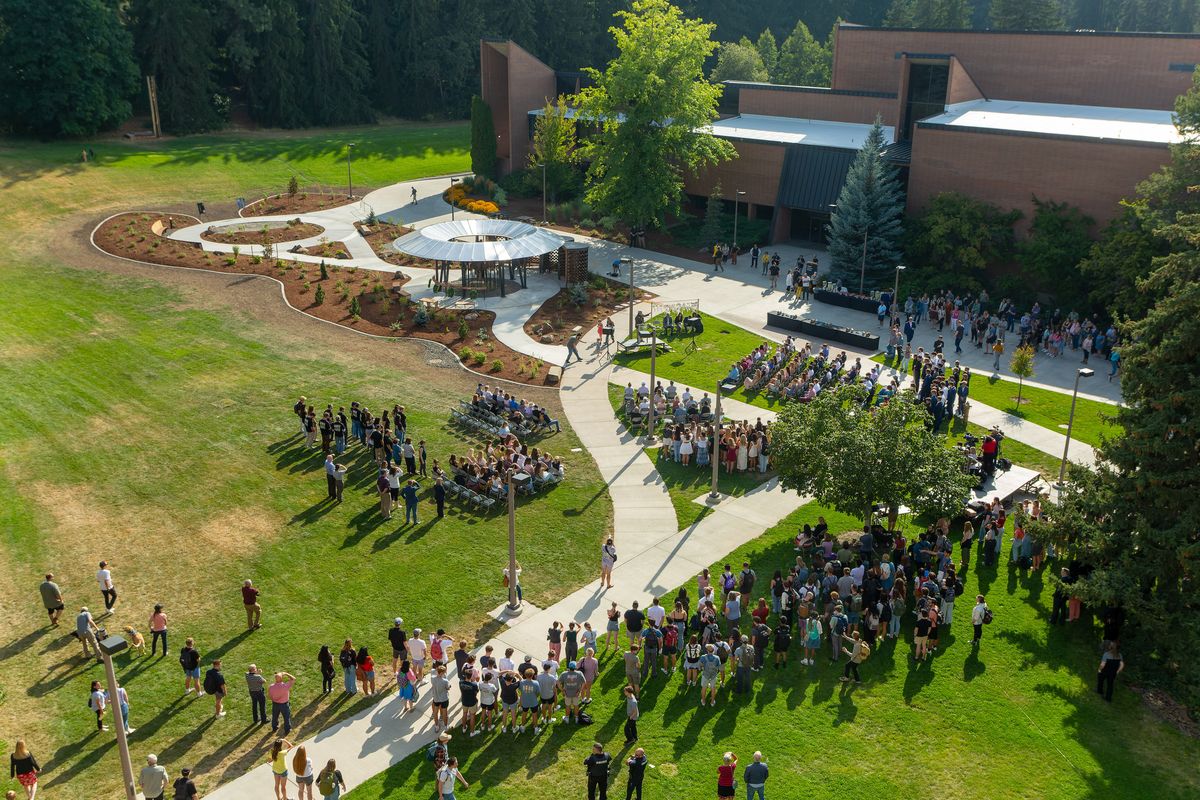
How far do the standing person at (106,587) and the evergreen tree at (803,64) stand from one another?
75.6m

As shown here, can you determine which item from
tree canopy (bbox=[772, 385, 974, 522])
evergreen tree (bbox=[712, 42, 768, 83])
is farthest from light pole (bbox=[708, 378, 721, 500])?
evergreen tree (bbox=[712, 42, 768, 83])

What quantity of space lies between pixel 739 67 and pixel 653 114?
3364 centimetres

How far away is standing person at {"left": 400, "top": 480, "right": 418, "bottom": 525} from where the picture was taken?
26047mm

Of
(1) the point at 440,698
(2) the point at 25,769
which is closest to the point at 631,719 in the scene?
(1) the point at 440,698

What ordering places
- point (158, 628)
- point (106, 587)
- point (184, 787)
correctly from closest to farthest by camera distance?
point (184, 787) < point (158, 628) < point (106, 587)

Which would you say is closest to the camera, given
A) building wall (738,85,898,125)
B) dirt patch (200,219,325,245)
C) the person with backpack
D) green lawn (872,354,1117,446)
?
the person with backpack

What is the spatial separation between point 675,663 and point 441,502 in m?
8.69

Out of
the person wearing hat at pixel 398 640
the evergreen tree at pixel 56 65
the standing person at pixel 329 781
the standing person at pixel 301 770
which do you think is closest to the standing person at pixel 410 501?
the person wearing hat at pixel 398 640

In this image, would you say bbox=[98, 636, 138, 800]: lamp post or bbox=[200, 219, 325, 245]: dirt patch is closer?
bbox=[98, 636, 138, 800]: lamp post

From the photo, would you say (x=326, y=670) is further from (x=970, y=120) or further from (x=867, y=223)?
(x=970, y=120)

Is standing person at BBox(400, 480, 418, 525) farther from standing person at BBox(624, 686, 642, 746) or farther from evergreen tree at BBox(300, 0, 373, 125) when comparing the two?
evergreen tree at BBox(300, 0, 373, 125)

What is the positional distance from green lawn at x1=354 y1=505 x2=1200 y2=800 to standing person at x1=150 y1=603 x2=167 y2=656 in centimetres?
630

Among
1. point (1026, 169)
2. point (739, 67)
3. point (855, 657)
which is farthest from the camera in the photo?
point (739, 67)

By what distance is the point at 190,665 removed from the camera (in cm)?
1953
